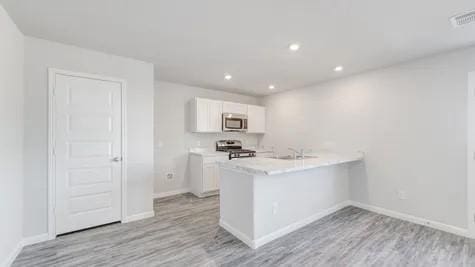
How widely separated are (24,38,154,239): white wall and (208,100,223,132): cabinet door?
1569 mm

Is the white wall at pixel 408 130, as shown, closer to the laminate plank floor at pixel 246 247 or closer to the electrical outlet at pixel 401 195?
the electrical outlet at pixel 401 195

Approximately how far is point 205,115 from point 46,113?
266 centimetres

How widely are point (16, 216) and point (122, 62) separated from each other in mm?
2221

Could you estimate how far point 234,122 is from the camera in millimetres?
5102

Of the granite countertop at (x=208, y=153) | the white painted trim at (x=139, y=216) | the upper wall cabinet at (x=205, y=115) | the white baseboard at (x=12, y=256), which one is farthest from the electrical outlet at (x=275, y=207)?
the white baseboard at (x=12, y=256)

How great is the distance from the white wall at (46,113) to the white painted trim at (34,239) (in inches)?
1.8

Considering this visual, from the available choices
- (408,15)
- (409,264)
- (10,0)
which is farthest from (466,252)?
(10,0)

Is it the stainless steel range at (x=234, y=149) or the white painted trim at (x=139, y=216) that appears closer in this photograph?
the white painted trim at (x=139, y=216)

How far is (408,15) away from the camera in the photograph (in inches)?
79.7

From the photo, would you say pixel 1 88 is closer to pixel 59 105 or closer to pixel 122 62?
pixel 59 105

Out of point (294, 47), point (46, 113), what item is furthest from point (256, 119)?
point (46, 113)

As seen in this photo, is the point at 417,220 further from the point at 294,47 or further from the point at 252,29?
the point at 252,29

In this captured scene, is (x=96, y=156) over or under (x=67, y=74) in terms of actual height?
under

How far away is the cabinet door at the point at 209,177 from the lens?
14.4ft
